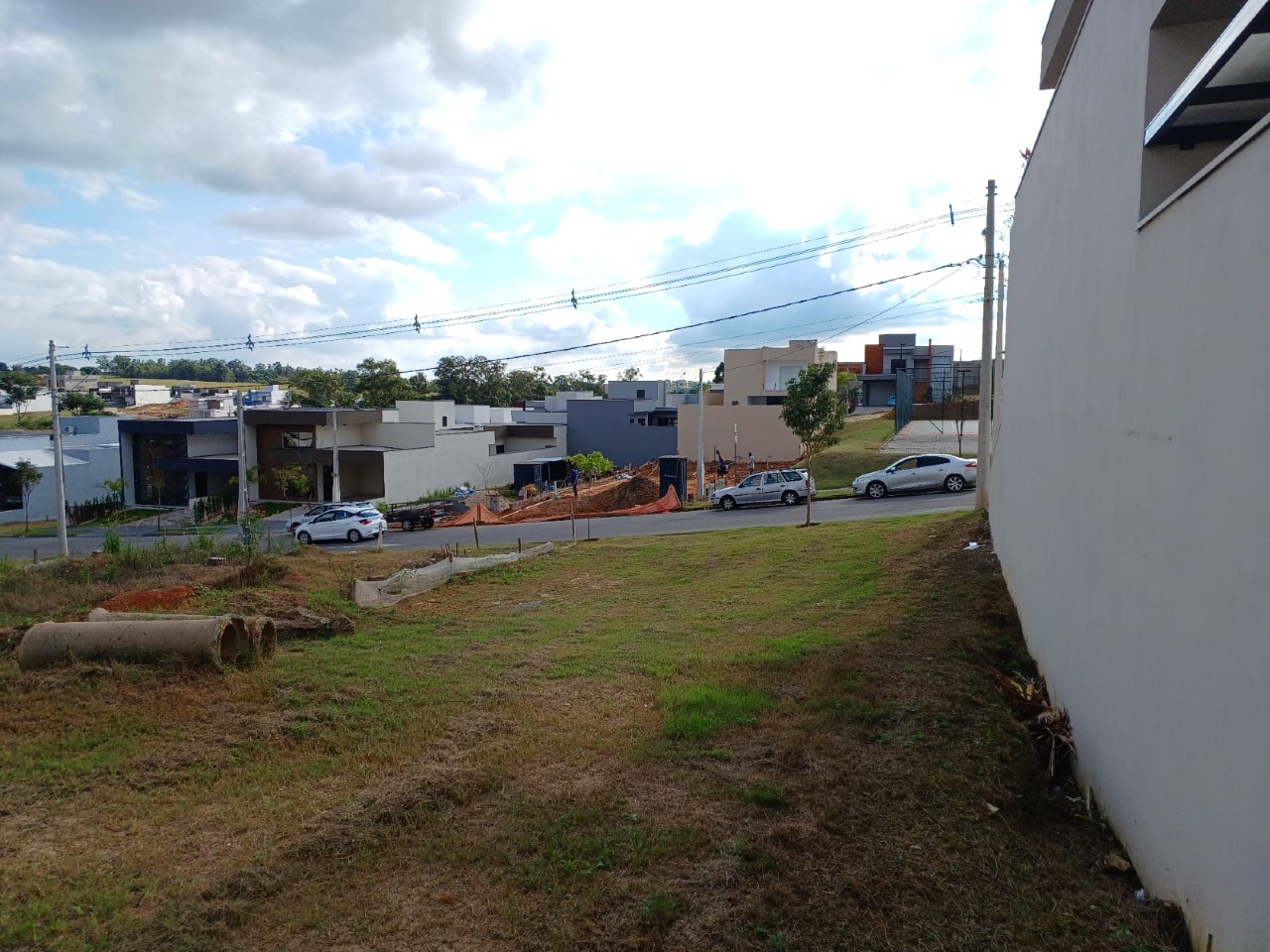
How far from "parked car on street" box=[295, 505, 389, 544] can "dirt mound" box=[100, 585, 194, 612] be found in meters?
17.9

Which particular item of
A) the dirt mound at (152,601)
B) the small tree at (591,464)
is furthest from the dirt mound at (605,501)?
the dirt mound at (152,601)

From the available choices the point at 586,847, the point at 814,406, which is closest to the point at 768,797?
the point at 586,847

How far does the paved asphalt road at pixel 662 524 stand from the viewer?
26906 millimetres

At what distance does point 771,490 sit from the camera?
32594mm

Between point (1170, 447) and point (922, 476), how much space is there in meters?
26.2

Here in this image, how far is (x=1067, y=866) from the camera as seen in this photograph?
5.38 metres

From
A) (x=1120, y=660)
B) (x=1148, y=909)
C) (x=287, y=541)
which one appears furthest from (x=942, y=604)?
(x=287, y=541)

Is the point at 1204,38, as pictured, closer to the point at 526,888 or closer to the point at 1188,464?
the point at 1188,464

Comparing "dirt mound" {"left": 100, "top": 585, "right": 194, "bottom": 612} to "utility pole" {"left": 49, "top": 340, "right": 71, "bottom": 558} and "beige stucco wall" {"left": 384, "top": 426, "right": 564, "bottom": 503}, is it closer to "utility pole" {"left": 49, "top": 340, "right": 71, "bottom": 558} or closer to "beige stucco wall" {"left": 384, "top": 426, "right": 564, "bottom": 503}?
"utility pole" {"left": 49, "top": 340, "right": 71, "bottom": 558}

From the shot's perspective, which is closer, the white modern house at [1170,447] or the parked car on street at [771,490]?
the white modern house at [1170,447]

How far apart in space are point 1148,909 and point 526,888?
3667 millimetres

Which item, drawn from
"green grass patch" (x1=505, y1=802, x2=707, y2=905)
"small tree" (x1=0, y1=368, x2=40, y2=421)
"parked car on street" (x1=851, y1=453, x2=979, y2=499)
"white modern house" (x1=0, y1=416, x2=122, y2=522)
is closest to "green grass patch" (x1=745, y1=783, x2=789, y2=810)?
"green grass patch" (x1=505, y1=802, x2=707, y2=905)

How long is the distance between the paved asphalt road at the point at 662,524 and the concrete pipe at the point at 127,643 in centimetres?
1651

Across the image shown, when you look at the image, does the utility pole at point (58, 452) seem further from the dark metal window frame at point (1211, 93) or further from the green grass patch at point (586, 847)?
the dark metal window frame at point (1211, 93)
